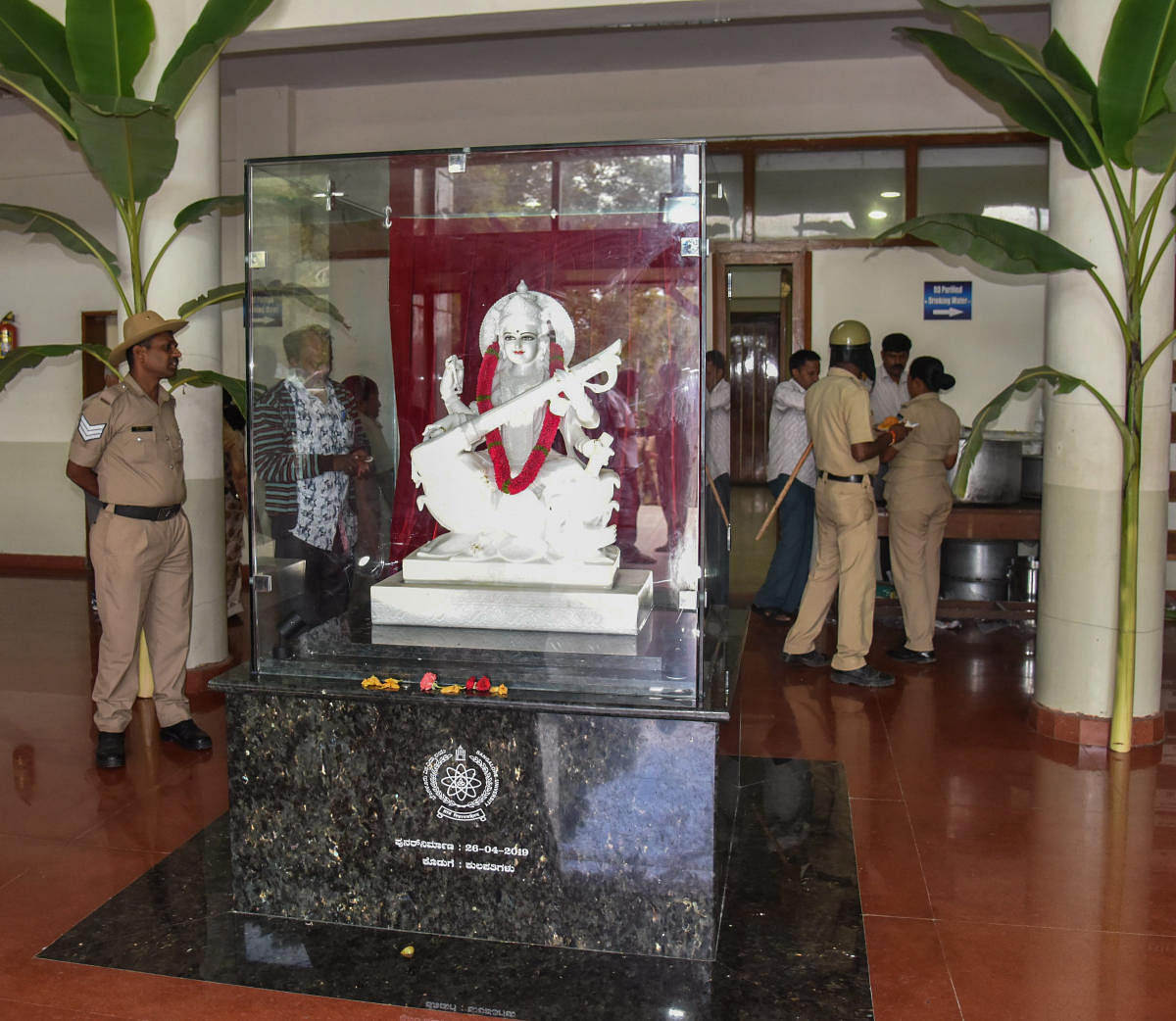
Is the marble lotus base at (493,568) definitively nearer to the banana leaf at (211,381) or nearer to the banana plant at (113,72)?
the banana leaf at (211,381)

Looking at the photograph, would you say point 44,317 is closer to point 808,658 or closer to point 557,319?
point 808,658

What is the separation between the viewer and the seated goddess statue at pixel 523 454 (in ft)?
11.3

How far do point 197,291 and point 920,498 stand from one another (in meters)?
3.80

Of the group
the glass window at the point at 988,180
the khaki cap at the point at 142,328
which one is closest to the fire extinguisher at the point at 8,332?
the khaki cap at the point at 142,328

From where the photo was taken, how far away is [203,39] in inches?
189

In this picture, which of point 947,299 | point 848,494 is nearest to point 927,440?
point 848,494

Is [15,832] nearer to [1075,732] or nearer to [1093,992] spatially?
[1093,992]

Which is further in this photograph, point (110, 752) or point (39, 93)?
point (39, 93)

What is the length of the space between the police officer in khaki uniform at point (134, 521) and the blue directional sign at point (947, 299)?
5.29 metres

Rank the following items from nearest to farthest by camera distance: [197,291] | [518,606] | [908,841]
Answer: [518,606], [908,841], [197,291]

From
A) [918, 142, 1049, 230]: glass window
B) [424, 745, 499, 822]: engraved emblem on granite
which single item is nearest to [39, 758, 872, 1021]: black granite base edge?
[424, 745, 499, 822]: engraved emblem on granite

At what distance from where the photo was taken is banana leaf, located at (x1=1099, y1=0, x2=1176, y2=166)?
4059 mm

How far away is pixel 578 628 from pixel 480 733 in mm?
421

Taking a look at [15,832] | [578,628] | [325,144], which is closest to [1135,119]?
[578,628]
